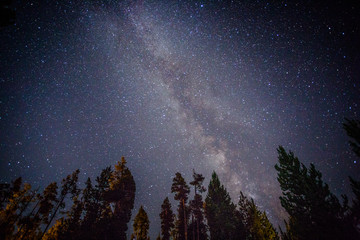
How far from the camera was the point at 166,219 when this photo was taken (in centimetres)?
2902

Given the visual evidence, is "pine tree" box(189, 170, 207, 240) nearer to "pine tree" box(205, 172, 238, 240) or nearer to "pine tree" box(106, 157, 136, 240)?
"pine tree" box(205, 172, 238, 240)

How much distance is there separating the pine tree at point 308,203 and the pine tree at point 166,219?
23344mm

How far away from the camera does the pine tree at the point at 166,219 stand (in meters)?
27.5

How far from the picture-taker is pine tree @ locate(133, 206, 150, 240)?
2331 centimetres

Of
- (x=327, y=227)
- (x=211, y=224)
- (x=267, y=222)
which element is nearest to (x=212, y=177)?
(x=211, y=224)

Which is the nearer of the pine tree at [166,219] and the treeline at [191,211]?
the treeline at [191,211]

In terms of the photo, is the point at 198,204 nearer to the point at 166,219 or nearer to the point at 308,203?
the point at 166,219

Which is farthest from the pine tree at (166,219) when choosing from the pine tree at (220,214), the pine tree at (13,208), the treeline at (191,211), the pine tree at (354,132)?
the pine tree at (354,132)

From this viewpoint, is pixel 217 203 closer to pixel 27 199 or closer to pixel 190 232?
pixel 190 232

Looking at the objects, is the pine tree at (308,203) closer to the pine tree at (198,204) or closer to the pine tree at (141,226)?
the pine tree at (198,204)

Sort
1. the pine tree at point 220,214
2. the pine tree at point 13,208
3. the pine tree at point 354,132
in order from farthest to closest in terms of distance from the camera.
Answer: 1. the pine tree at point 220,214
2. the pine tree at point 13,208
3. the pine tree at point 354,132

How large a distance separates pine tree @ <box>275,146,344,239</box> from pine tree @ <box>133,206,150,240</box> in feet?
73.3

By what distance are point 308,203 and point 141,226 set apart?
25.2m

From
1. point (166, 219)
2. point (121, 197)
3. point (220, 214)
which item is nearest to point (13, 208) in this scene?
point (121, 197)
